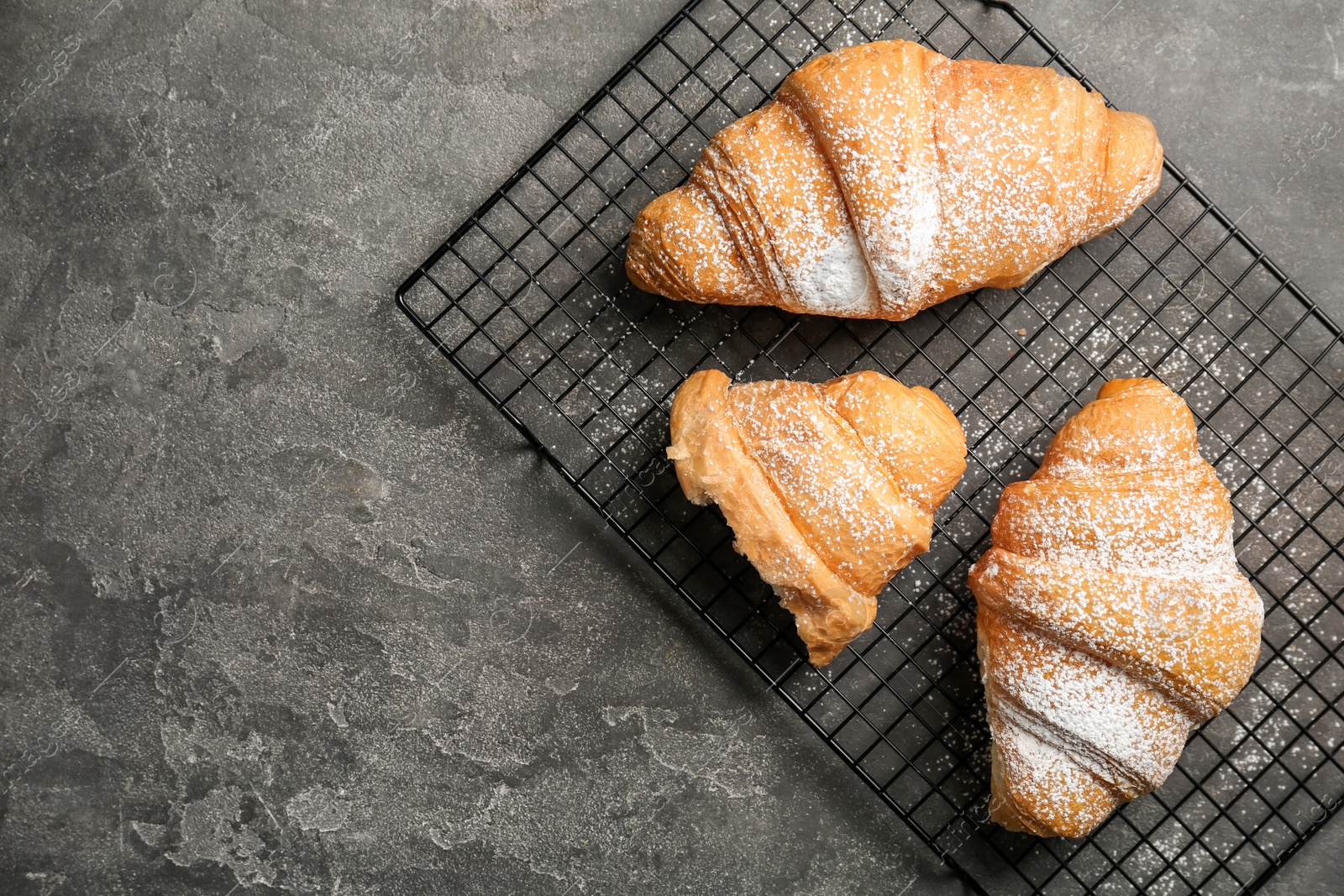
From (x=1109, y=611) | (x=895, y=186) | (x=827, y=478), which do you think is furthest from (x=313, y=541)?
(x=1109, y=611)

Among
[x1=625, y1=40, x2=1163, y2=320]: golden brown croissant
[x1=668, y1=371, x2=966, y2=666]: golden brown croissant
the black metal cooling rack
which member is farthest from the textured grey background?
[x1=625, y1=40, x2=1163, y2=320]: golden brown croissant

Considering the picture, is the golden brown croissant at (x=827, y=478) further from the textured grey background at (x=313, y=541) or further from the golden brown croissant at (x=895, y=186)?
the textured grey background at (x=313, y=541)

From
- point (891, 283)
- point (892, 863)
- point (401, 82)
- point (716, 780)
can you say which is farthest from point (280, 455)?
point (892, 863)

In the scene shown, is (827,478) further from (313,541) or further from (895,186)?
(313,541)

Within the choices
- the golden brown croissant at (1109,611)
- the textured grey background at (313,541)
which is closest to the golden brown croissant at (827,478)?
the golden brown croissant at (1109,611)

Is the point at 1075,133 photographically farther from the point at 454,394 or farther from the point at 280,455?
the point at 280,455

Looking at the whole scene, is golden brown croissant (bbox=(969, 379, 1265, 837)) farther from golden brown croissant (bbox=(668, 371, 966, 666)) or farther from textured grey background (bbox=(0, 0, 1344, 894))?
textured grey background (bbox=(0, 0, 1344, 894))
